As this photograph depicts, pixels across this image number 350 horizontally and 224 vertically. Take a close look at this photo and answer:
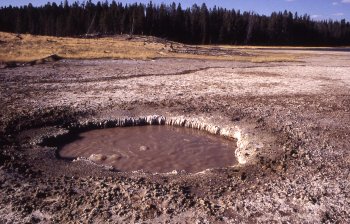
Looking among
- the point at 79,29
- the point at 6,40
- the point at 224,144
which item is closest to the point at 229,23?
the point at 79,29

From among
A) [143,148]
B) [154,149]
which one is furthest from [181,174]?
[143,148]

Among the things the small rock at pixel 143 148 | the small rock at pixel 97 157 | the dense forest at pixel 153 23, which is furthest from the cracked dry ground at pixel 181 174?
the dense forest at pixel 153 23

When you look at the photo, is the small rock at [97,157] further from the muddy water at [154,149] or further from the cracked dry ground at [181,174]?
the cracked dry ground at [181,174]

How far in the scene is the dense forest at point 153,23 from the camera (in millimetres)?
74562

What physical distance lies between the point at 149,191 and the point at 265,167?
9.52 feet

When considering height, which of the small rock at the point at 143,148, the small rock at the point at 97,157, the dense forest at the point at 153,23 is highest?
the dense forest at the point at 153,23

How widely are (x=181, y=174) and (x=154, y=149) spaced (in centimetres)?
227

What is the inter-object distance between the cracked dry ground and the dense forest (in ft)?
172

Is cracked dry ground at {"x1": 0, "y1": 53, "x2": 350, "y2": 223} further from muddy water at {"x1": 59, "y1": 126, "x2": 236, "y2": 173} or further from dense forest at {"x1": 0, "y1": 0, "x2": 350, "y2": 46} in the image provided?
dense forest at {"x1": 0, "y1": 0, "x2": 350, "y2": 46}

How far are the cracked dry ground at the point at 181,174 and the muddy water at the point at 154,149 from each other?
0.81 metres

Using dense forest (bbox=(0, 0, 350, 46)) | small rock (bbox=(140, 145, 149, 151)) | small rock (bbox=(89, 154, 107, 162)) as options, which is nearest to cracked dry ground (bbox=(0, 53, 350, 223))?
small rock (bbox=(89, 154, 107, 162))

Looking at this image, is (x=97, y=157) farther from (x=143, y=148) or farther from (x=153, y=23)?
(x=153, y=23)

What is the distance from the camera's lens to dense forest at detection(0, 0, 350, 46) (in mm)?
74562

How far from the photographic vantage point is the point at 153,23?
250ft
